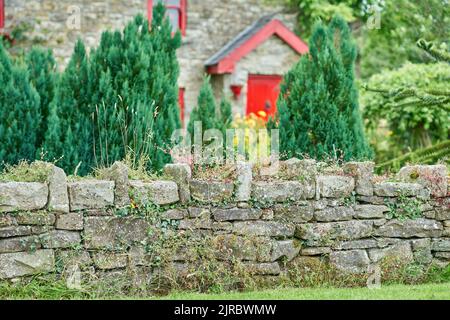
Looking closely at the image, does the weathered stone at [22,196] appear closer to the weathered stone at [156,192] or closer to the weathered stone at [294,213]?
the weathered stone at [156,192]

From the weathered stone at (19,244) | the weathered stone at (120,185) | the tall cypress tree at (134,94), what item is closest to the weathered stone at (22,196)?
the weathered stone at (19,244)

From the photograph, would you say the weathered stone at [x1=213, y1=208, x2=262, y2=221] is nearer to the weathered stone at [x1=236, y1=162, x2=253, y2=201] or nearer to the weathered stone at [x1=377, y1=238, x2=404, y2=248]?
the weathered stone at [x1=236, y1=162, x2=253, y2=201]

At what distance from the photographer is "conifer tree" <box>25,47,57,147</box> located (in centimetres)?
1115

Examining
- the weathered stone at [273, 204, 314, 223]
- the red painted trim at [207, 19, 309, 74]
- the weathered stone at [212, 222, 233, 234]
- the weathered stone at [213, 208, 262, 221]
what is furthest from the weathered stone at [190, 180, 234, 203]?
the red painted trim at [207, 19, 309, 74]

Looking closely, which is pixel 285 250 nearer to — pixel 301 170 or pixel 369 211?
pixel 301 170

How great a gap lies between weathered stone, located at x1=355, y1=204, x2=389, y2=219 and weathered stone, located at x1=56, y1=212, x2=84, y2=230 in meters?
2.90

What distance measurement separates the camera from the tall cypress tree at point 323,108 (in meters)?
10.7

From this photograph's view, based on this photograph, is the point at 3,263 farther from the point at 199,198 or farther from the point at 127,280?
the point at 199,198

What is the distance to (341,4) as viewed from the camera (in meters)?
19.2

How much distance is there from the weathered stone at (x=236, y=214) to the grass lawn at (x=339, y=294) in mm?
780

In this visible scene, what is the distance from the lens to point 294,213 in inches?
325

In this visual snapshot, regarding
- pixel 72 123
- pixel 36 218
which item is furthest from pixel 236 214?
pixel 72 123

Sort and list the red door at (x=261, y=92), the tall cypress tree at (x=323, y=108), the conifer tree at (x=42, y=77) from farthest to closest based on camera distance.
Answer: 1. the red door at (x=261, y=92)
2. the conifer tree at (x=42, y=77)
3. the tall cypress tree at (x=323, y=108)
